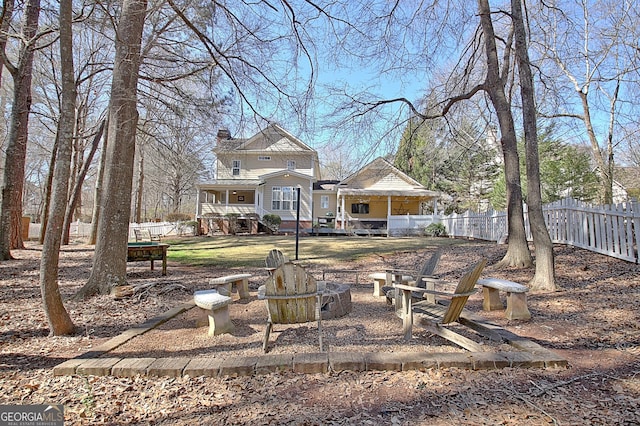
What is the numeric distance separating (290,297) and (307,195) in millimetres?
21289

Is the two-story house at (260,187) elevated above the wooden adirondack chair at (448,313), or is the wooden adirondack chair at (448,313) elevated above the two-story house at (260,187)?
the two-story house at (260,187)

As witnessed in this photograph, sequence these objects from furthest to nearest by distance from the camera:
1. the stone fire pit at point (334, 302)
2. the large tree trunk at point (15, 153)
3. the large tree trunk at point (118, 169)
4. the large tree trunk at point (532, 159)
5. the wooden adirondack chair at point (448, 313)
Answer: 1. the large tree trunk at point (15, 153)
2. the large tree trunk at point (532, 159)
3. the large tree trunk at point (118, 169)
4. the stone fire pit at point (334, 302)
5. the wooden adirondack chair at point (448, 313)

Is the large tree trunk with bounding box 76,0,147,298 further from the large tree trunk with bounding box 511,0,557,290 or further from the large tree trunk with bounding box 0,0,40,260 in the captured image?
the large tree trunk with bounding box 511,0,557,290

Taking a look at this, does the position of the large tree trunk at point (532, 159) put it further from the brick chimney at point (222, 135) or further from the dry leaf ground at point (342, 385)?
the brick chimney at point (222, 135)

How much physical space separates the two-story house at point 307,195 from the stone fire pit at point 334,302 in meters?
16.9

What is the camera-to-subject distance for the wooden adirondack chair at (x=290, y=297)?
3.66 m

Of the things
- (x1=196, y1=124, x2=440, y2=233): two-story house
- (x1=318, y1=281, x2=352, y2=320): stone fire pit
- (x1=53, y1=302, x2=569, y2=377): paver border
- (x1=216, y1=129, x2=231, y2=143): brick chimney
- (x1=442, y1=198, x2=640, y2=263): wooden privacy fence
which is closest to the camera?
(x1=53, y1=302, x2=569, y2=377): paver border

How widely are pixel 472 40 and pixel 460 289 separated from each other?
8684mm

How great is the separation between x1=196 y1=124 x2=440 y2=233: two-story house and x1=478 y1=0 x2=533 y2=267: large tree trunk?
13287 mm

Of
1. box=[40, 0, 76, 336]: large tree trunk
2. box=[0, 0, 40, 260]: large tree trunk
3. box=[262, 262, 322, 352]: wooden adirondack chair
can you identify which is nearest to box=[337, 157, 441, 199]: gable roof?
box=[0, 0, 40, 260]: large tree trunk

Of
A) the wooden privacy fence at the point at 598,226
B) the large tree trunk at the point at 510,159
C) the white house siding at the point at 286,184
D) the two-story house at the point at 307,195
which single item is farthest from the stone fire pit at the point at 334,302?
the white house siding at the point at 286,184

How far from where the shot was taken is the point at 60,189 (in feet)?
12.7

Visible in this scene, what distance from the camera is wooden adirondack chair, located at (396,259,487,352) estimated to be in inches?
142

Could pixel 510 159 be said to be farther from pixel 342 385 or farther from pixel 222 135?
pixel 342 385
